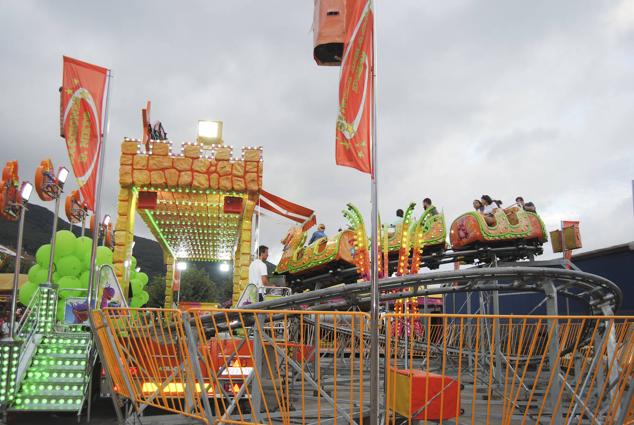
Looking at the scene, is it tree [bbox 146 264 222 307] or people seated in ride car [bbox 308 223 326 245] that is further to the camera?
tree [bbox 146 264 222 307]

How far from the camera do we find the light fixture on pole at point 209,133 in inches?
687

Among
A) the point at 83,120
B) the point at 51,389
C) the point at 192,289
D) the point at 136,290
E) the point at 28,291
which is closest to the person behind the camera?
the point at 51,389

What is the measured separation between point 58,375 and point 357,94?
6575 millimetres

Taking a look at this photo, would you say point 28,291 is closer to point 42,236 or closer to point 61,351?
point 61,351

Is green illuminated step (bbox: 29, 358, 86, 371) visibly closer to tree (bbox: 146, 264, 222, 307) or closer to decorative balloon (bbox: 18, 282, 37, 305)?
decorative balloon (bbox: 18, 282, 37, 305)

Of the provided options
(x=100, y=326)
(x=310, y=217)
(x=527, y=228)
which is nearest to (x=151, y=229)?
(x=310, y=217)

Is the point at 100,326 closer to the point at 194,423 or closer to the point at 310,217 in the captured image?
the point at 194,423

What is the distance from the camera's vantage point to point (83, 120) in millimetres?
8828

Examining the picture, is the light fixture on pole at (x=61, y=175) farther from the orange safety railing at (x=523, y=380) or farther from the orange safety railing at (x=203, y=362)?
the orange safety railing at (x=523, y=380)

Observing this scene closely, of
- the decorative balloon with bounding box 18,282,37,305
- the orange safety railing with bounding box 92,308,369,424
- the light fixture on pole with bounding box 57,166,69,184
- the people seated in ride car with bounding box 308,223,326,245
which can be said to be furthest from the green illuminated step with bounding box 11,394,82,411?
the decorative balloon with bounding box 18,282,37,305

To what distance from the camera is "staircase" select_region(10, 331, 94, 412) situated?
25.3 ft

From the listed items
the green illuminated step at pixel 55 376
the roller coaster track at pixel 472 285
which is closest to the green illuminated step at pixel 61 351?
the green illuminated step at pixel 55 376

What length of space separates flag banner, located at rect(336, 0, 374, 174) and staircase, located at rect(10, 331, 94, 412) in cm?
571

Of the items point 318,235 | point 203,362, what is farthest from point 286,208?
point 203,362
